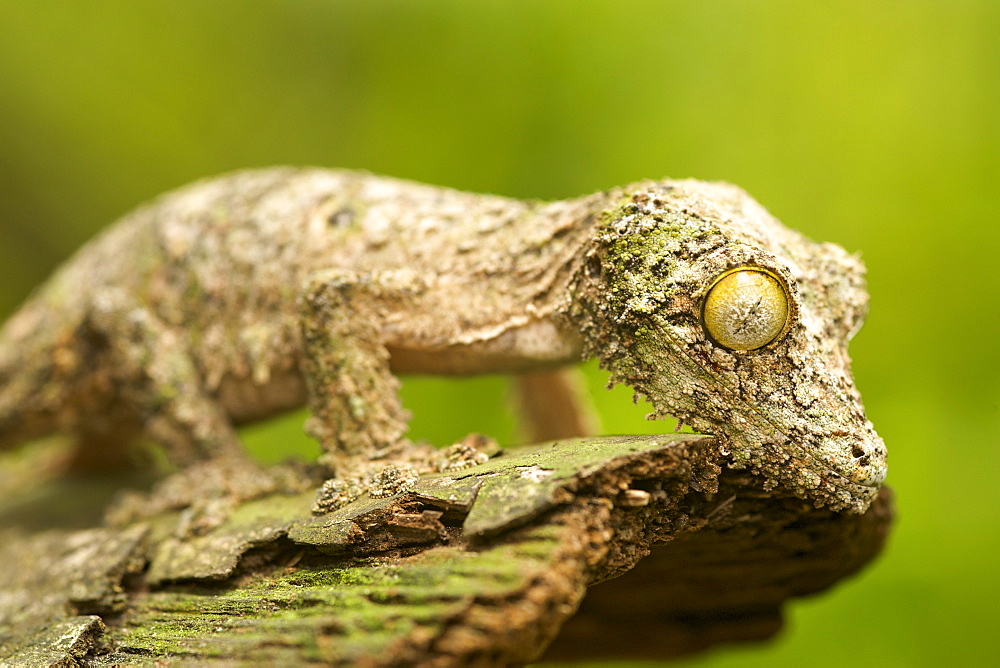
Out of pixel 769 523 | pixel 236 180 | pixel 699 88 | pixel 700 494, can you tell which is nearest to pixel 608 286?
pixel 700 494

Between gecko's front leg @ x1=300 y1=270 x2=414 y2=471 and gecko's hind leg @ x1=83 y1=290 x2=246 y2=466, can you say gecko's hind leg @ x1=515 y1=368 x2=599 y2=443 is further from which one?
gecko's hind leg @ x1=83 y1=290 x2=246 y2=466

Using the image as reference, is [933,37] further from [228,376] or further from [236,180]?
[228,376]

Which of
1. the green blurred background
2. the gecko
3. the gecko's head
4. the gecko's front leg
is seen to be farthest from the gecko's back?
→ the green blurred background

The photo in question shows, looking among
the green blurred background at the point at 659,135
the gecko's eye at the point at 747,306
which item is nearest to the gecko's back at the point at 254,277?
the gecko's eye at the point at 747,306

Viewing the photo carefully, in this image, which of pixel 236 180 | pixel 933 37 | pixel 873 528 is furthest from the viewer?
pixel 933 37

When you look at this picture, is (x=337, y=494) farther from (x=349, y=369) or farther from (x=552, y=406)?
(x=552, y=406)

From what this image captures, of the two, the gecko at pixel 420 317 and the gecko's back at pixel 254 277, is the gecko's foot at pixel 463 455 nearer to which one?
the gecko at pixel 420 317

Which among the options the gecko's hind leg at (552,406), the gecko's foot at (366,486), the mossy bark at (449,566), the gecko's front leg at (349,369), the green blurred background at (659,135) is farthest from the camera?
the green blurred background at (659,135)
